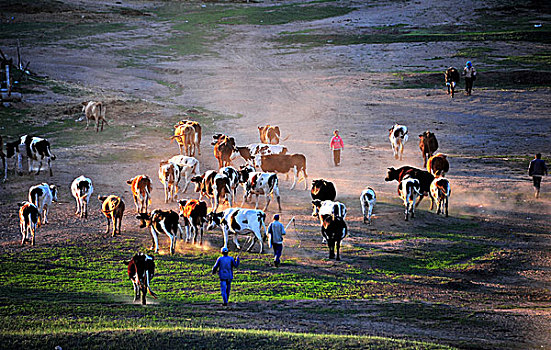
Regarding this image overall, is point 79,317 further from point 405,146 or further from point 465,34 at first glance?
point 465,34

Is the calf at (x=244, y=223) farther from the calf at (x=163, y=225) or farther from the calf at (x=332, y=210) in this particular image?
the calf at (x=332, y=210)

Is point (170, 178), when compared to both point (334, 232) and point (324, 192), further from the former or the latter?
point (334, 232)

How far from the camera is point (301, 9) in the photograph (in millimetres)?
93812

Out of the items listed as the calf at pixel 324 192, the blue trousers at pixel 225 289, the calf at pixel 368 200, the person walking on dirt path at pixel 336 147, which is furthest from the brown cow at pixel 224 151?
the blue trousers at pixel 225 289

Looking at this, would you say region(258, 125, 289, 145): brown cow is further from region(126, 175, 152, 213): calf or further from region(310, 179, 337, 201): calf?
region(126, 175, 152, 213): calf

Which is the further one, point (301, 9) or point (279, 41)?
point (301, 9)

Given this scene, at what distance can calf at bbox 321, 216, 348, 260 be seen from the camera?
18.1 meters

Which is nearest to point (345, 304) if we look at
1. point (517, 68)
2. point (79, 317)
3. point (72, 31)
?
point (79, 317)

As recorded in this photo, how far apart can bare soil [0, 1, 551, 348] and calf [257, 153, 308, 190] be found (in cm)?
86

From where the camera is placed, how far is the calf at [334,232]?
18.1 meters

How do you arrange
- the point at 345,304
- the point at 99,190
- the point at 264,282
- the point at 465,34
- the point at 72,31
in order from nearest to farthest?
the point at 345,304 → the point at 264,282 → the point at 99,190 → the point at 465,34 → the point at 72,31

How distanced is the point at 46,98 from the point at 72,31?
→ 3429 centimetres

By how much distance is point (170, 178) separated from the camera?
81.3 feet

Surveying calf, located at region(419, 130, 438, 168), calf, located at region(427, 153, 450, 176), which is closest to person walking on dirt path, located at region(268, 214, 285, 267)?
calf, located at region(427, 153, 450, 176)
